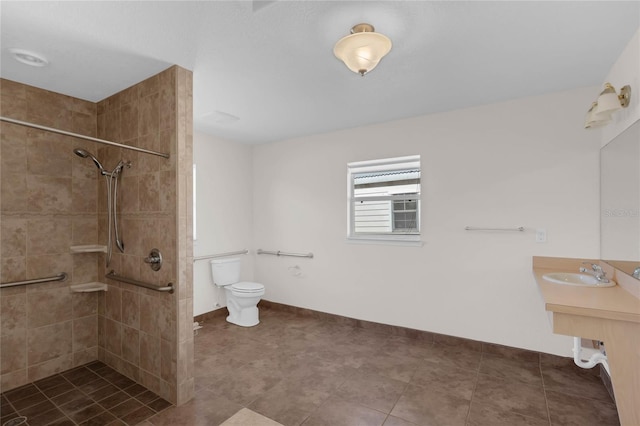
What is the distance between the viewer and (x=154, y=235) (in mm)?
2230

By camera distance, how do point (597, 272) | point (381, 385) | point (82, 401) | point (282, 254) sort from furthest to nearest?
point (282, 254)
point (381, 385)
point (597, 272)
point (82, 401)

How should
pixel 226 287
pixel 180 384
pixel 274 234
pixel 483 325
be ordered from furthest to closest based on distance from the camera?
pixel 274 234, pixel 226 287, pixel 483 325, pixel 180 384

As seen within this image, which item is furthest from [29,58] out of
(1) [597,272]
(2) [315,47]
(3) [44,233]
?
(1) [597,272]

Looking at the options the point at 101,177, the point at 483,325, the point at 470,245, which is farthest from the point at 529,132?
the point at 101,177

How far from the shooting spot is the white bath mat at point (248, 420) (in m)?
1.87

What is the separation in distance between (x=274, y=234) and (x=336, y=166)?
1.28 metres

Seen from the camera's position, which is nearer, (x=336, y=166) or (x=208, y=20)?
(x=208, y=20)

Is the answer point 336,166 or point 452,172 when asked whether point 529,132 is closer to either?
point 452,172

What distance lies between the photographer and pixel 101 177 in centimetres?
268

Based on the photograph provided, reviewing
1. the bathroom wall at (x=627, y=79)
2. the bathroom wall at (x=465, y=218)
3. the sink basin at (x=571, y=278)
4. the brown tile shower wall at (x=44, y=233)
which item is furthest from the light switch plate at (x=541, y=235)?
the brown tile shower wall at (x=44, y=233)

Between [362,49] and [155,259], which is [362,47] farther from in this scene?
[155,259]

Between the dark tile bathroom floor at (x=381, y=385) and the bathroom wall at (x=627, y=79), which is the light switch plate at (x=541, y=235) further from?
the dark tile bathroom floor at (x=381, y=385)

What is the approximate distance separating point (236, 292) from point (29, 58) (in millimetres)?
2582

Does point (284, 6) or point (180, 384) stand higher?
point (284, 6)
